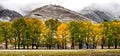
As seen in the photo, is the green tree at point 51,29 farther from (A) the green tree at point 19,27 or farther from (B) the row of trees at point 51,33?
(A) the green tree at point 19,27

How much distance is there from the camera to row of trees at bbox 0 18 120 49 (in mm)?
140250

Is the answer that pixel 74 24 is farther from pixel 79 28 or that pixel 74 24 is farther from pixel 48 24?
pixel 48 24

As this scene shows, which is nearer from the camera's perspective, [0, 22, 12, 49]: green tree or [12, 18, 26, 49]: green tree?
[12, 18, 26, 49]: green tree

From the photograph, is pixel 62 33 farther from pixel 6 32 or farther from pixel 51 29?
pixel 6 32

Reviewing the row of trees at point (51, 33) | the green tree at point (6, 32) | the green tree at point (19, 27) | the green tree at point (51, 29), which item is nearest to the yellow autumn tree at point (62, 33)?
the row of trees at point (51, 33)

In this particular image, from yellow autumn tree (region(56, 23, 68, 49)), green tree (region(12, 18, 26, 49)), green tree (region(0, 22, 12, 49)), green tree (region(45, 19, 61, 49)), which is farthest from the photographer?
green tree (region(45, 19, 61, 49))

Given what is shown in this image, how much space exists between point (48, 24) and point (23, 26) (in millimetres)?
20249

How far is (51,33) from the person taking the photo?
149m

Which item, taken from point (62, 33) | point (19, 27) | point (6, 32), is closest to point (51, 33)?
point (62, 33)

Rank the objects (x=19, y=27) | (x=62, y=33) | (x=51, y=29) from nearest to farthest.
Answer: (x=19, y=27) → (x=62, y=33) → (x=51, y=29)

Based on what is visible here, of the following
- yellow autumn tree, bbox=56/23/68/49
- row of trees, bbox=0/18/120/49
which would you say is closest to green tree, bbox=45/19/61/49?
row of trees, bbox=0/18/120/49

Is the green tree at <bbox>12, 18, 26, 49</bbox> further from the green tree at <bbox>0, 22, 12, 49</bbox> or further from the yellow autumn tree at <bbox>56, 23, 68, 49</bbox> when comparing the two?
the yellow autumn tree at <bbox>56, 23, 68, 49</bbox>

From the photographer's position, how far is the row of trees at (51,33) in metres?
140

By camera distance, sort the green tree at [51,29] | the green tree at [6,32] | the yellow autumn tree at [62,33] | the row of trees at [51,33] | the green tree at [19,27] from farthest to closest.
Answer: the green tree at [51,29] < the yellow autumn tree at [62,33] < the green tree at [6,32] < the row of trees at [51,33] < the green tree at [19,27]
